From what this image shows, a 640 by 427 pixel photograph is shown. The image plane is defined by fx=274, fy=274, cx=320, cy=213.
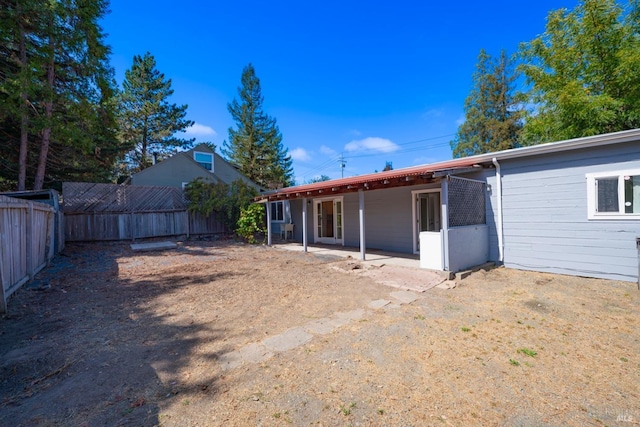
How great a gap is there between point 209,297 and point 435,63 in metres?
15.9

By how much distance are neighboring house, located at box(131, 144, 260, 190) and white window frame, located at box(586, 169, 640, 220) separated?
14703 millimetres

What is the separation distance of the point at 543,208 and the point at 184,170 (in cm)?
1755

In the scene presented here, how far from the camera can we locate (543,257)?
6.47 m

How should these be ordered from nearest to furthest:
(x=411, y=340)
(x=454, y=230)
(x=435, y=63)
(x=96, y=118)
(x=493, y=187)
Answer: (x=411, y=340)
(x=454, y=230)
(x=493, y=187)
(x=96, y=118)
(x=435, y=63)

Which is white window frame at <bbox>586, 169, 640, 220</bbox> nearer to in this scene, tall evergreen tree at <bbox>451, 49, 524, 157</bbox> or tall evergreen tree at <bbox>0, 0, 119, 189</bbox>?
tall evergreen tree at <bbox>0, 0, 119, 189</bbox>

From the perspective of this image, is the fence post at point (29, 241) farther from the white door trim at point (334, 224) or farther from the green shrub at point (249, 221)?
the white door trim at point (334, 224)

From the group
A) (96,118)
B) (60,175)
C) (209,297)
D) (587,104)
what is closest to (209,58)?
(96,118)

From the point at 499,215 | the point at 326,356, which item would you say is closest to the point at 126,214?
the point at 326,356

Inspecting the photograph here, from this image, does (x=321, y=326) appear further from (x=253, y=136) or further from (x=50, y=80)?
(x=253, y=136)

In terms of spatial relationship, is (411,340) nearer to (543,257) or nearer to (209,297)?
(209,297)

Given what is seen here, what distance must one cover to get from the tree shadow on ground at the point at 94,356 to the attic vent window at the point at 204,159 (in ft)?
47.4

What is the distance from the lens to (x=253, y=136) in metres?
27.0

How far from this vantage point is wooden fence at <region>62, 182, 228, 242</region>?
11156mm

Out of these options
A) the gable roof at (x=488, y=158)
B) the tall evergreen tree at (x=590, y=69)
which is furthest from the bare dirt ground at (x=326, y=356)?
the tall evergreen tree at (x=590, y=69)
